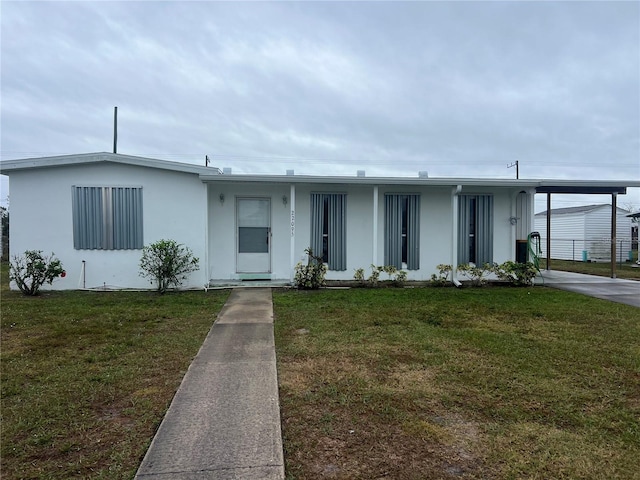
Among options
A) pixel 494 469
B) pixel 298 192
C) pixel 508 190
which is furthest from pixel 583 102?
pixel 494 469

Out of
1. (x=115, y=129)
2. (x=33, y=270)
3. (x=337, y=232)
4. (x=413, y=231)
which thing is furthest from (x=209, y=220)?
(x=115, y=129)

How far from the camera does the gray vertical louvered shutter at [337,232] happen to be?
10.1m

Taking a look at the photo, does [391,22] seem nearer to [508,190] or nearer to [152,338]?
[508,190]

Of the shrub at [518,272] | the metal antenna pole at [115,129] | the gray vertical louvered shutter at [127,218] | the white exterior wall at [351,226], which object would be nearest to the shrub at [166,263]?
the gray vertical louvered shutter at [127,218]

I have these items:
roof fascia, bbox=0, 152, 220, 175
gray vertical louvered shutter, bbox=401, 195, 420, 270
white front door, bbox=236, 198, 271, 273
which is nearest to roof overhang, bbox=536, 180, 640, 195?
gray vertical louvered shutter, bbox=401, 195, 420, 270

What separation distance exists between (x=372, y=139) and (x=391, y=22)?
1166 cm

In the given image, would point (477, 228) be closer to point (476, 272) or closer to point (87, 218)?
point (476, 272)

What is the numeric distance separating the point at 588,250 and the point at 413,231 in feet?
54.3

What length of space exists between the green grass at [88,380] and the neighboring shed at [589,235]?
72.9 feet

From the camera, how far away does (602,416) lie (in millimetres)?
2889

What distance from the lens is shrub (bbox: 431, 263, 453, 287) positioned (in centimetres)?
977

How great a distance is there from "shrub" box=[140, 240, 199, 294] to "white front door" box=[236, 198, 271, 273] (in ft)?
4.25

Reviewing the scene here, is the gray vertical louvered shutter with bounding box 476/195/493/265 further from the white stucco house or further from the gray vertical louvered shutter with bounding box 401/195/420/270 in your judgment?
the gray vertical louvered shutter with bounding box 401/195/420/270

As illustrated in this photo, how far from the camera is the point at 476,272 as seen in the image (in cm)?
975
